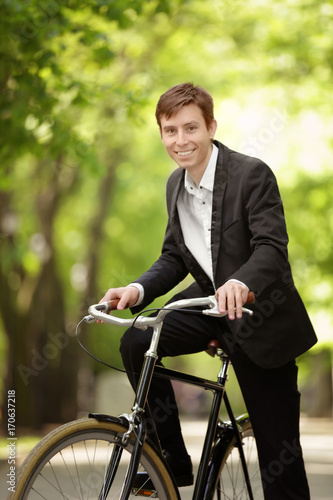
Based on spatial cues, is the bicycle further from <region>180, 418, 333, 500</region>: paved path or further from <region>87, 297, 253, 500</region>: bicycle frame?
<region>180, 418, 333, 500</region>: paved path

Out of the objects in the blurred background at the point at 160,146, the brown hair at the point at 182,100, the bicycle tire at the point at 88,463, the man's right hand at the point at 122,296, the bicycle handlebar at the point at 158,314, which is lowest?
the bicycle tire at the point at 88,463

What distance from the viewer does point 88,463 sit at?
3258mm

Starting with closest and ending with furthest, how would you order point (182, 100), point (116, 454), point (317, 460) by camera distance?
1. point (116, 454)
2. point (182, 100)
3. point (317, 460)

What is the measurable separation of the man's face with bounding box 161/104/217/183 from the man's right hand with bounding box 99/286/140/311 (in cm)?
57

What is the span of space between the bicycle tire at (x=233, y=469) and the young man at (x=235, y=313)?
156 mm

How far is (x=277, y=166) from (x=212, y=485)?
1251 cm

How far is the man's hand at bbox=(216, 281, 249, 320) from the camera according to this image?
308cm

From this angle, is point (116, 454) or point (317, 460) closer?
point (116, 454)

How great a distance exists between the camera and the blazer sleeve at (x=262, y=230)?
334 cm

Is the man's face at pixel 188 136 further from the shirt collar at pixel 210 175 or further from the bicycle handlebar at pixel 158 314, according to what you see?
the bicycle handlebar at pixel 158 314

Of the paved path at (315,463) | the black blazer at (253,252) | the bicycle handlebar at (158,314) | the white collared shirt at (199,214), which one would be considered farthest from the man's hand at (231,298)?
the paved path at (315,463)

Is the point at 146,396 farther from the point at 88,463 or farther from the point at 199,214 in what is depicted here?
the point at 199,214

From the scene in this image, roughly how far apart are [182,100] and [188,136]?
0.15 m

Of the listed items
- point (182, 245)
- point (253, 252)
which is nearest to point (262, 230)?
point (253, 252)
